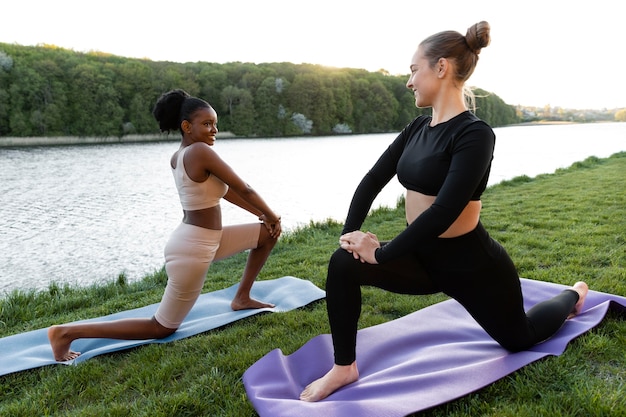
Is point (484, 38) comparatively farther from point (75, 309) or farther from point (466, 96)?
point (75, 309)

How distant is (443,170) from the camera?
7.45 feet

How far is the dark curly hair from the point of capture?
3.21 m

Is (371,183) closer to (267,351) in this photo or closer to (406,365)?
(406,365)

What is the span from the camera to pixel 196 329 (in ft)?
11.3

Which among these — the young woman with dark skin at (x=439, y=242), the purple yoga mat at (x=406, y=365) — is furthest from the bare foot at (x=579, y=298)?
the young woman with dark skin at (x=439, y=242)

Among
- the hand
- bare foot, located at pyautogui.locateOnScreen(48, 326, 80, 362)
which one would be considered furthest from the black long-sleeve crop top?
bare foot, located at pyautogui.locateOnScreen(48, 326, 80, 362)

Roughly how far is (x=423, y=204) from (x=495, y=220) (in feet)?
16.7

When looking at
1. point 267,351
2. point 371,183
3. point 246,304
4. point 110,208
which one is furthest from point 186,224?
point 110,208

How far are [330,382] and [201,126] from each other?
1.94 m

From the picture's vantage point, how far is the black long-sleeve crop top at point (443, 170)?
6.97 ft

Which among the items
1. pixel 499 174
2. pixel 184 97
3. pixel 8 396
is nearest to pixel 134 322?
pixel 8 396

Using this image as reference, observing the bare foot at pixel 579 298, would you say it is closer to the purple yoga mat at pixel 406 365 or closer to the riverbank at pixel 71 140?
the purple yoga mat at pixel 406 365

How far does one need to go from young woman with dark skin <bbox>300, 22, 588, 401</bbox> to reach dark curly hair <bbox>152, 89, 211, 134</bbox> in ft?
5.21

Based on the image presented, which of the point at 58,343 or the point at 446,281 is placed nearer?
the point at 446,281
